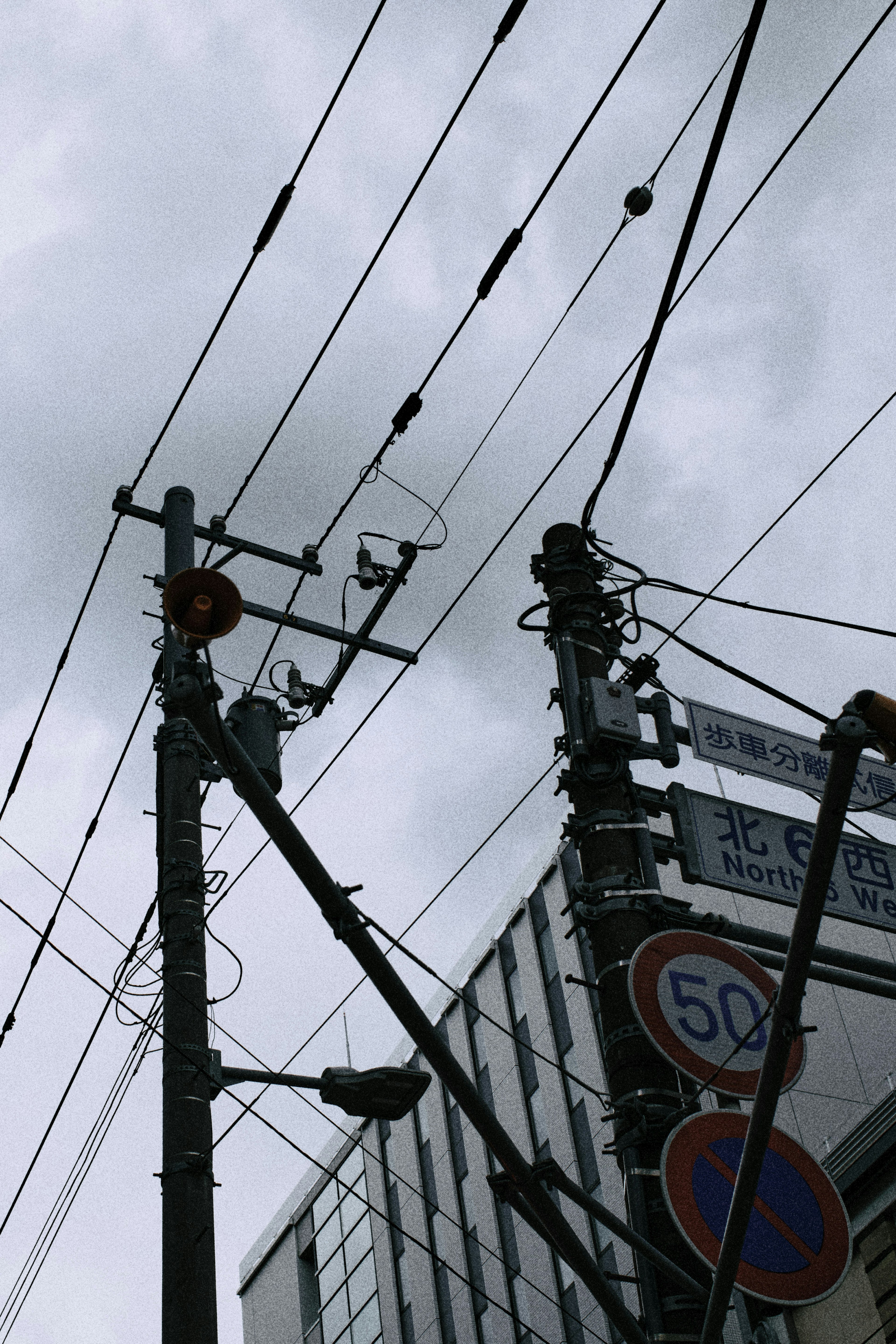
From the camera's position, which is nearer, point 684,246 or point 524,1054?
point 684,246

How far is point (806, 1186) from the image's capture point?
19.1 feet

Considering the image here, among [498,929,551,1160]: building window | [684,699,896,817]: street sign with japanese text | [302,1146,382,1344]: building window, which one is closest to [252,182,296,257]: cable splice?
[684,699,896,817]: street sign with japanese text

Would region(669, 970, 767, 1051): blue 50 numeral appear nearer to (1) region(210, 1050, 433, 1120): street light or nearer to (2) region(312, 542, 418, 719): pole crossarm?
(1) region(210, 1050, 433, 1120): street light

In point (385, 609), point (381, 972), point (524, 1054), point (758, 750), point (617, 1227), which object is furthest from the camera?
point (524, 1054)

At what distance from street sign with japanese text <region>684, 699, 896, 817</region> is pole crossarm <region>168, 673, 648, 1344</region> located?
12.3ft

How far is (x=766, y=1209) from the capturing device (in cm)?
565

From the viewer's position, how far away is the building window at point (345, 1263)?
37.7m

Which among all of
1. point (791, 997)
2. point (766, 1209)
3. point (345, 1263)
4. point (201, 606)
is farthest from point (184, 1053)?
point (345, 1263)

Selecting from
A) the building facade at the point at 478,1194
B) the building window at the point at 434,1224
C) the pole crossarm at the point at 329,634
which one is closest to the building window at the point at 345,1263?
the building facade at the point at 478,1194

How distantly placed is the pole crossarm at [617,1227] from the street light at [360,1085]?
2.91m

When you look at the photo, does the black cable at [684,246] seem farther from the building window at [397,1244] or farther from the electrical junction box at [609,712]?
the building window at [397,1244]

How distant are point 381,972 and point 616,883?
2.30 m

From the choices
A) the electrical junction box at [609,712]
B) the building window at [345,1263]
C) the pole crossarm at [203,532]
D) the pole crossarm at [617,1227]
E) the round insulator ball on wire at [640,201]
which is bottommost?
the pole crossarm at [617,1227]

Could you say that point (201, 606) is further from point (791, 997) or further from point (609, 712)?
point (609, 712)
